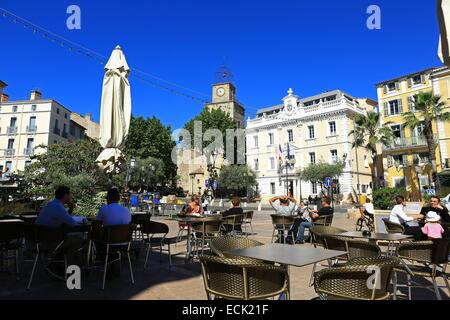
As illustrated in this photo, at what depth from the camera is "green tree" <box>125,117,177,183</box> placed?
48.0 m

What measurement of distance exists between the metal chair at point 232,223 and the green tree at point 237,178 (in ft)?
112

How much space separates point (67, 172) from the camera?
48.4 feet

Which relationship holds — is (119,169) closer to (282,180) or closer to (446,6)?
Answer: (446,6)

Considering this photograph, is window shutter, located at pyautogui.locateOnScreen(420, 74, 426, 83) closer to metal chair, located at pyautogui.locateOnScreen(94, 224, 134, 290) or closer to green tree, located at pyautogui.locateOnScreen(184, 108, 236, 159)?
green tree, located at pyautogui.locateOnScreen(184, 108, 236, 159)

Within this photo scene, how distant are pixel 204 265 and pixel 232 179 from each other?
4031cm

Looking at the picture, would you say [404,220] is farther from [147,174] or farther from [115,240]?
[147,174]

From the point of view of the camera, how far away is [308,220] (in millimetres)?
9320

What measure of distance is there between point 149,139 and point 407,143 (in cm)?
3490

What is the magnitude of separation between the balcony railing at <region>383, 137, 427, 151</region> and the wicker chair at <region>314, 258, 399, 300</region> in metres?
34.6

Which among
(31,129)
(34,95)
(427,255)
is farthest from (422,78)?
(34,95)

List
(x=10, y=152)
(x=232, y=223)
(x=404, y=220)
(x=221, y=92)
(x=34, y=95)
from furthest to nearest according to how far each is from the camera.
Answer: (x=221, y=92) < (x=34, y=95) < (x=10, y=152) < (x=232, y=223) < (x=404, y=220)

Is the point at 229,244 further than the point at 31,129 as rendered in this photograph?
No

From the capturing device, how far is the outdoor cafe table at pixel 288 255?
2.86 metres

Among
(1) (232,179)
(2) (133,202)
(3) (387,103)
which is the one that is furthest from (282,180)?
(2) (133,202)
